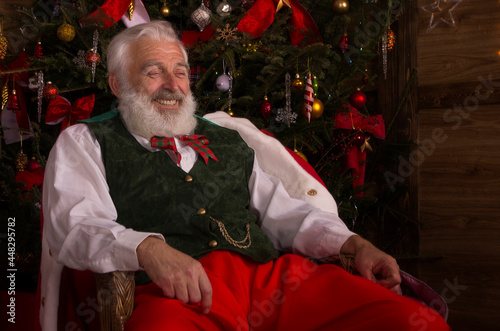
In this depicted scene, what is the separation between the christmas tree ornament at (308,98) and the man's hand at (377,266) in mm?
1165

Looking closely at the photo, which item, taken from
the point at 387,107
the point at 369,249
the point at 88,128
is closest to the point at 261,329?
the point at 369,249

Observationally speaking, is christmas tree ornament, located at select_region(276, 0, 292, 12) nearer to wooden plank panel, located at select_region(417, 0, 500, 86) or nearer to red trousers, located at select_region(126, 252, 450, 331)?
wooden plank panel, located at select_region(417, 0, 500, 86)

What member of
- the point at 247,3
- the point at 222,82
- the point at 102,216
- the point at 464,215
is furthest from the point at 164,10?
the point at 464,215

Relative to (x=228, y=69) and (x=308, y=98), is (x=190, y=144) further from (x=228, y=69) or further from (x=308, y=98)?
(x=228, y=69)

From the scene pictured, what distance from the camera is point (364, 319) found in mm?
1264

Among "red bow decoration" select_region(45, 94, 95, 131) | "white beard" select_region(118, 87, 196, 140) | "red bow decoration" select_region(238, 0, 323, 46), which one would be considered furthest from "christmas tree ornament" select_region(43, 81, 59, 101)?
"red bow decoration" select_region(238, 0, 323, 46)

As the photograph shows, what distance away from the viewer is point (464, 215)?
311 centimetres

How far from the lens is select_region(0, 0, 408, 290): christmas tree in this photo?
2607 millimetres

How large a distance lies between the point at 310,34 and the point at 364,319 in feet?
6.47

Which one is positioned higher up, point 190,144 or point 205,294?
point 190,144

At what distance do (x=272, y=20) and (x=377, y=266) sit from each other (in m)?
1.73

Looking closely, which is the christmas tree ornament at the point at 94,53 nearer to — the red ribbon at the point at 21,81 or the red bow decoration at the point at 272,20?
the red ribbon at the point at 21,81

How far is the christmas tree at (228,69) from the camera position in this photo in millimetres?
2607

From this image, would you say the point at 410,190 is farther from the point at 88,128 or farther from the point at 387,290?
the point at 88,128
